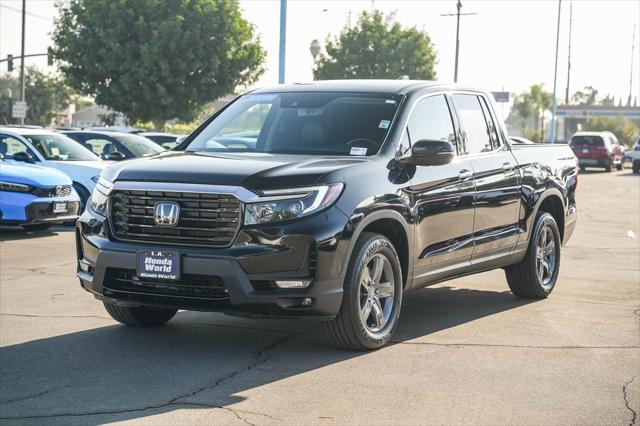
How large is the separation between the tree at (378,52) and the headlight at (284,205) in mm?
63012

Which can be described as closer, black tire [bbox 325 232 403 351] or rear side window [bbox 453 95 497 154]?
black tire [bbox 325 232 403 351]

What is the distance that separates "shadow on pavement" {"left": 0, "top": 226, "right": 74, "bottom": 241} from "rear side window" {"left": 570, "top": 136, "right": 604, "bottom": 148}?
34285 millimetres

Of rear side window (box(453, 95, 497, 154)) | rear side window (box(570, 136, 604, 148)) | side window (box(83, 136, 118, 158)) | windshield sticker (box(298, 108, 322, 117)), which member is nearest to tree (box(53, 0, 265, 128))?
rear side window (box(570, 136, 604, 148))

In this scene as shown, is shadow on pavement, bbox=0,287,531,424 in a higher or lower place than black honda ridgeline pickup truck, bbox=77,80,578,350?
lower

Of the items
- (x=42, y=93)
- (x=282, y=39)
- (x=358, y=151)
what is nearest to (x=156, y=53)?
(x=282, y=39)

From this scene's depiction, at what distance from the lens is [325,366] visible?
273 inches

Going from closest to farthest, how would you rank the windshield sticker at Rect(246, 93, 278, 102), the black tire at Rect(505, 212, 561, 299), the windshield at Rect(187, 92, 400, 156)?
1. the windshield at Rect(187, 92, 400, 156)
2. the windshield sticker at Rect(246, 93, 278, 102)
3. the black tire at Rect(505, 212, 561, 299)

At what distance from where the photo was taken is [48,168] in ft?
53.0

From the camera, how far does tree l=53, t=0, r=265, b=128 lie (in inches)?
1860

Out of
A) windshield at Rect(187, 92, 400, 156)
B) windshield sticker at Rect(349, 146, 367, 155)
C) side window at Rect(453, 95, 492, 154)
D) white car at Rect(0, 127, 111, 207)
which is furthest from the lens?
white car at Rect(0, 127, 111, 207)

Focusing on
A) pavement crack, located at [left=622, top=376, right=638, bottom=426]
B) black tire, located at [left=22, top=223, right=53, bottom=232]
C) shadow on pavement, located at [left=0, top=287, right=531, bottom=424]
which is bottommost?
black tire, located at [left=22, top=223, right=53, bottom=232]

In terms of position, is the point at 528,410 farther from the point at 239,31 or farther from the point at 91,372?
the point at 239,31

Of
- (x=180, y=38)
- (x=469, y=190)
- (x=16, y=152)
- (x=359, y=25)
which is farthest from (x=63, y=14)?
(x=469, y=190)

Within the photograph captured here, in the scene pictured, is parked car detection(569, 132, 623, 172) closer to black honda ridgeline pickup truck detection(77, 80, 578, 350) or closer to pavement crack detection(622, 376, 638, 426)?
black honda ridgeline pickup truck detection(77, 80, 578, 350)
